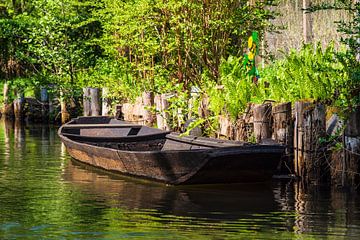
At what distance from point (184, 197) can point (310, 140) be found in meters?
2.40

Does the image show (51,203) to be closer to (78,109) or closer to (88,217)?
(88,217)

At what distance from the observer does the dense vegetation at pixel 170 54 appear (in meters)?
17.8

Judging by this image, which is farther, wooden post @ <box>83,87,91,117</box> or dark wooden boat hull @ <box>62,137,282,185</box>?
wooden post @ <box>83,87,91,117</box>

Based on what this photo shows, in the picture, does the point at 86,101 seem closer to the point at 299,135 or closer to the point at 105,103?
the point at 105,103

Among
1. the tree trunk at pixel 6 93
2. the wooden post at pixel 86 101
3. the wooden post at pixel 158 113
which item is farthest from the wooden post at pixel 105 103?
the tree trunk at pixel 6 93

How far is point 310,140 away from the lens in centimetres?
1669

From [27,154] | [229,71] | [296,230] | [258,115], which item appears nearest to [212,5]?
[229,71]

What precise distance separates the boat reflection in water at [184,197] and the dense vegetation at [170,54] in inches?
87.5

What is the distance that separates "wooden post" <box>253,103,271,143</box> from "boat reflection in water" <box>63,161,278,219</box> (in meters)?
1.07

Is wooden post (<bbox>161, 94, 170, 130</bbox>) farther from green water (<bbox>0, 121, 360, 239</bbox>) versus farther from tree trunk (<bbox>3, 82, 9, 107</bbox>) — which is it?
tree trunk (<bbox>3, 82, 9, 107</bbox>)

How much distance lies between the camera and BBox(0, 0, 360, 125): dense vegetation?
17797 mm

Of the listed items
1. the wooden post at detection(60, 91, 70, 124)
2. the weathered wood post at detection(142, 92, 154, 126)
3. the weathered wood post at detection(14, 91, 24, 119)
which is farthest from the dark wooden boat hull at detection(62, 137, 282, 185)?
the weathered wood post at detection(14, 91, 24, 119)

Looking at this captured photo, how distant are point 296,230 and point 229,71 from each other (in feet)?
29.5

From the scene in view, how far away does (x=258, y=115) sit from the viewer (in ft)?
58.7
